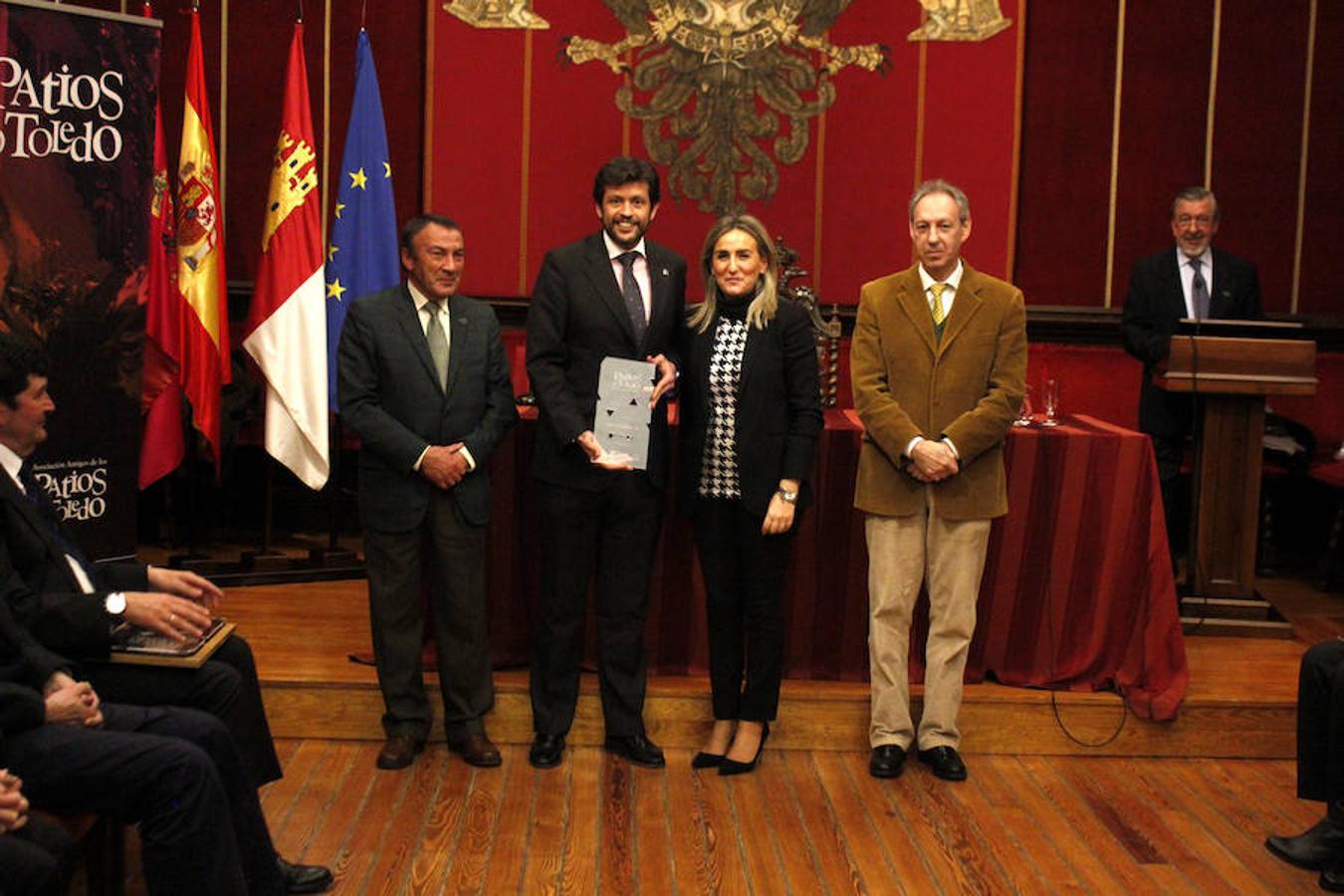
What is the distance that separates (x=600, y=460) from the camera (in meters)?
4.36

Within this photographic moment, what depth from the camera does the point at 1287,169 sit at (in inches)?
280

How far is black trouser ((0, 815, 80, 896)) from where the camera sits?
2664mm

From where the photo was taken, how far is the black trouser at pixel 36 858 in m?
2.66

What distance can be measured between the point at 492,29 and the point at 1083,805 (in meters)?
4.29

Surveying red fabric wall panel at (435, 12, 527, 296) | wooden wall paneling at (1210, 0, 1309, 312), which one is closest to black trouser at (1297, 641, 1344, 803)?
wooden wall paneling at (1210, 0, 1309, 312)

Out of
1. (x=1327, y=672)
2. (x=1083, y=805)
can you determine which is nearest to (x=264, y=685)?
(x=1083, y=805)

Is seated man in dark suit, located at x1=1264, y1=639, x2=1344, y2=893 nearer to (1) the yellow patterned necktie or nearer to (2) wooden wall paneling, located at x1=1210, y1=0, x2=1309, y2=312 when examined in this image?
(1) the yellow patterned necktie

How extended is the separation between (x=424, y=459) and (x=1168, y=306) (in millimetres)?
3057

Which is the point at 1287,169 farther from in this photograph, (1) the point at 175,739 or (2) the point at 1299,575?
(1) the point at 175,739

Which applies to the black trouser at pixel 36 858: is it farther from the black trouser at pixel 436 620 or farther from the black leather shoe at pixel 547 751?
the black leather shoe at pixel 547 751

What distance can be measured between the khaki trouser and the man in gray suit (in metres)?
1.15

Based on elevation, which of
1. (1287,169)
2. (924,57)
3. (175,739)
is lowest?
(175,739)

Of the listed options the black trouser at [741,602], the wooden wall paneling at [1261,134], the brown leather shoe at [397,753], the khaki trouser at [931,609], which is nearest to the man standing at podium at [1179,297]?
the wooden wall paneling at [1261,134]

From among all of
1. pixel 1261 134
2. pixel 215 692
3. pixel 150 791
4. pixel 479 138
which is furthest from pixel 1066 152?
Result: pixel 150 791
